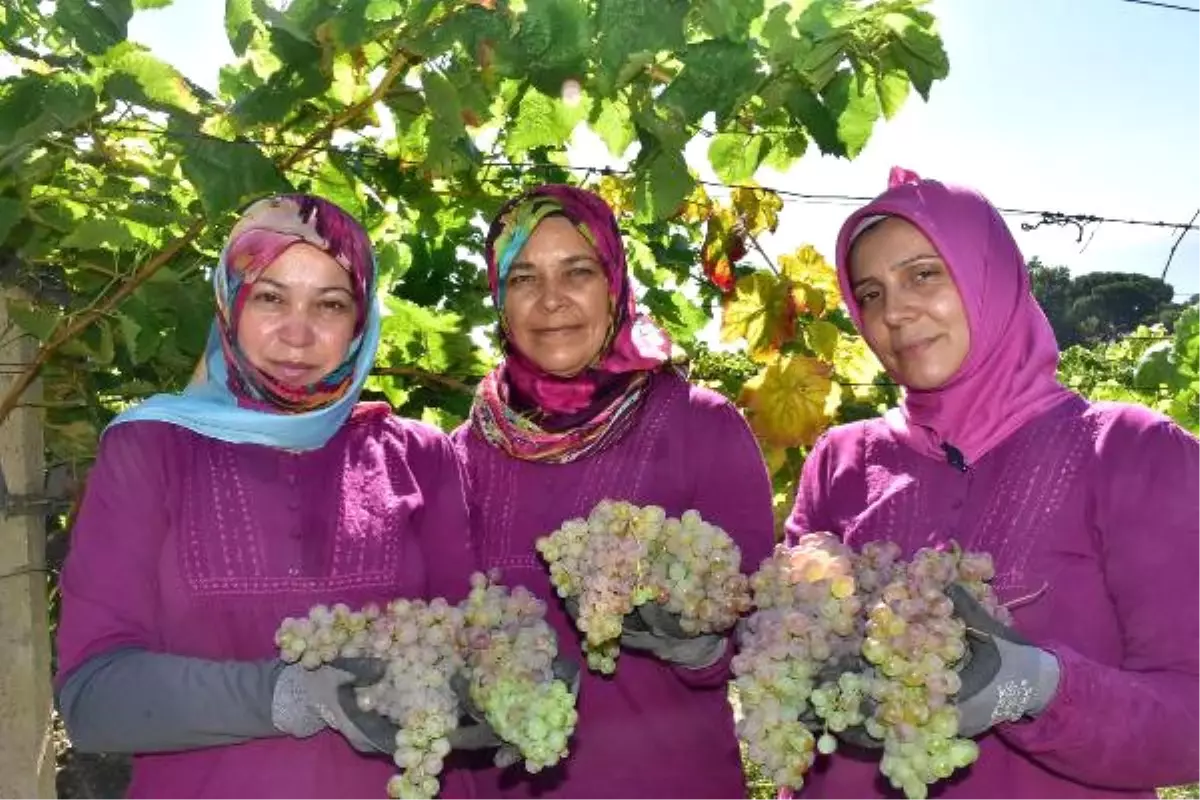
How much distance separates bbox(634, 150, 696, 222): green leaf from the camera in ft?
8.49

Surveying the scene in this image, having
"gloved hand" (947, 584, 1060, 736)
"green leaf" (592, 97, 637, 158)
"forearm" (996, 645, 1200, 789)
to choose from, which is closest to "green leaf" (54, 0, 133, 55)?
"green leaf" (592, 97, 637, 158)

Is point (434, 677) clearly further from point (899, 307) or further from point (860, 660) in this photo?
point (899, 307)

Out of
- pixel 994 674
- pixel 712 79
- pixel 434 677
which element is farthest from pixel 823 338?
pixel 434 677

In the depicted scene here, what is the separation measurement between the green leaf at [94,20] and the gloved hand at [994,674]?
6.49 ft

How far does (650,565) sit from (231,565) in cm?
80

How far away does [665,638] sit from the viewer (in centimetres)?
Answer: 217

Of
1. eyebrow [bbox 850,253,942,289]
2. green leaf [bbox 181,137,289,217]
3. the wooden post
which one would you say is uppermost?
green leaf [bbox 181,137,289,217]

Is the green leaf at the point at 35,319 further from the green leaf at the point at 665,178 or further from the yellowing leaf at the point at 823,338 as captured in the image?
the yellowing leaf at the point at 823,338

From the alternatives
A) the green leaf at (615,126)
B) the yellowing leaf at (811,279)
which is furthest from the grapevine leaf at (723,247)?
the green leaf at (615,126)

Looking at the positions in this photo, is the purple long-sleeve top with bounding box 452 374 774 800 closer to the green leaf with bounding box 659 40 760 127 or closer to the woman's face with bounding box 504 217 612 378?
the woman's face with bounding box 504 217 612 378

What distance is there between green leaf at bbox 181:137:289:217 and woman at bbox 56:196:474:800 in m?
0.07

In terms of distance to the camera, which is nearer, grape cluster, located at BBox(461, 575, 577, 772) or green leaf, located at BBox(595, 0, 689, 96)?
grape cluster, located at BBox(461, 575, 577, 772)

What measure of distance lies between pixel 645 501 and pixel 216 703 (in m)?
1.02

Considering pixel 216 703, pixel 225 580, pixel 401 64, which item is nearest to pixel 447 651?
pixel 216 703
